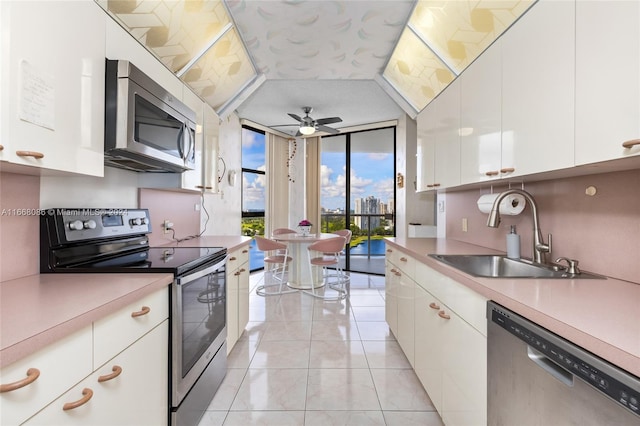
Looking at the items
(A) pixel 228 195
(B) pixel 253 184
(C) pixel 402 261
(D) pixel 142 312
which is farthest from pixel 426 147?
(B) pixel 253 184

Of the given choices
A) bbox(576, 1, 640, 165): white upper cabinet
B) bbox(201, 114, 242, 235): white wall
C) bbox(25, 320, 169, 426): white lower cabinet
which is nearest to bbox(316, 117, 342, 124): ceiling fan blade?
bbox(201, 114, 242, 235): white wall

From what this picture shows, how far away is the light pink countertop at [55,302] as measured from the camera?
0.67m

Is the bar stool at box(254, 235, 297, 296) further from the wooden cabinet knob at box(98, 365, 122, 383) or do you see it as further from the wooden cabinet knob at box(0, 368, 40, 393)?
the wooden cabinet knob at box(0, 368, 40, 393)

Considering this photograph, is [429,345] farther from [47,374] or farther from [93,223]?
[93,223]

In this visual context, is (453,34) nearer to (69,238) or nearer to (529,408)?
(529,408)

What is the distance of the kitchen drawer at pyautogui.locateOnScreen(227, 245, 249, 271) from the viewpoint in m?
2.18

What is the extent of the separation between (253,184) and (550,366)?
15.8 feet

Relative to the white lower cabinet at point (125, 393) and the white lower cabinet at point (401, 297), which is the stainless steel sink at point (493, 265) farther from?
the white lower cabinet at point (125, 393)

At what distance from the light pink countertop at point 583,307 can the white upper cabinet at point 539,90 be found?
47 cm

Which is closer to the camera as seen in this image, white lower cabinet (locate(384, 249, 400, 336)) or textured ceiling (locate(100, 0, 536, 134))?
textured ceiling (locate(100, 0, 536, 134))

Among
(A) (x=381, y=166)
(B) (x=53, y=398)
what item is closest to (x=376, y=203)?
(A) (x=381, y=166)

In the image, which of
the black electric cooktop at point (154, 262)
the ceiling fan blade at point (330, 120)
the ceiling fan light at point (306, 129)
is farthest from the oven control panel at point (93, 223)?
the ceiling fan blade at point (330, 120)

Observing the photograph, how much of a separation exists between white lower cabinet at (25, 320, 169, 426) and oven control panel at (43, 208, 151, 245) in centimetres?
64

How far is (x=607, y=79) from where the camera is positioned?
3.00 ft
